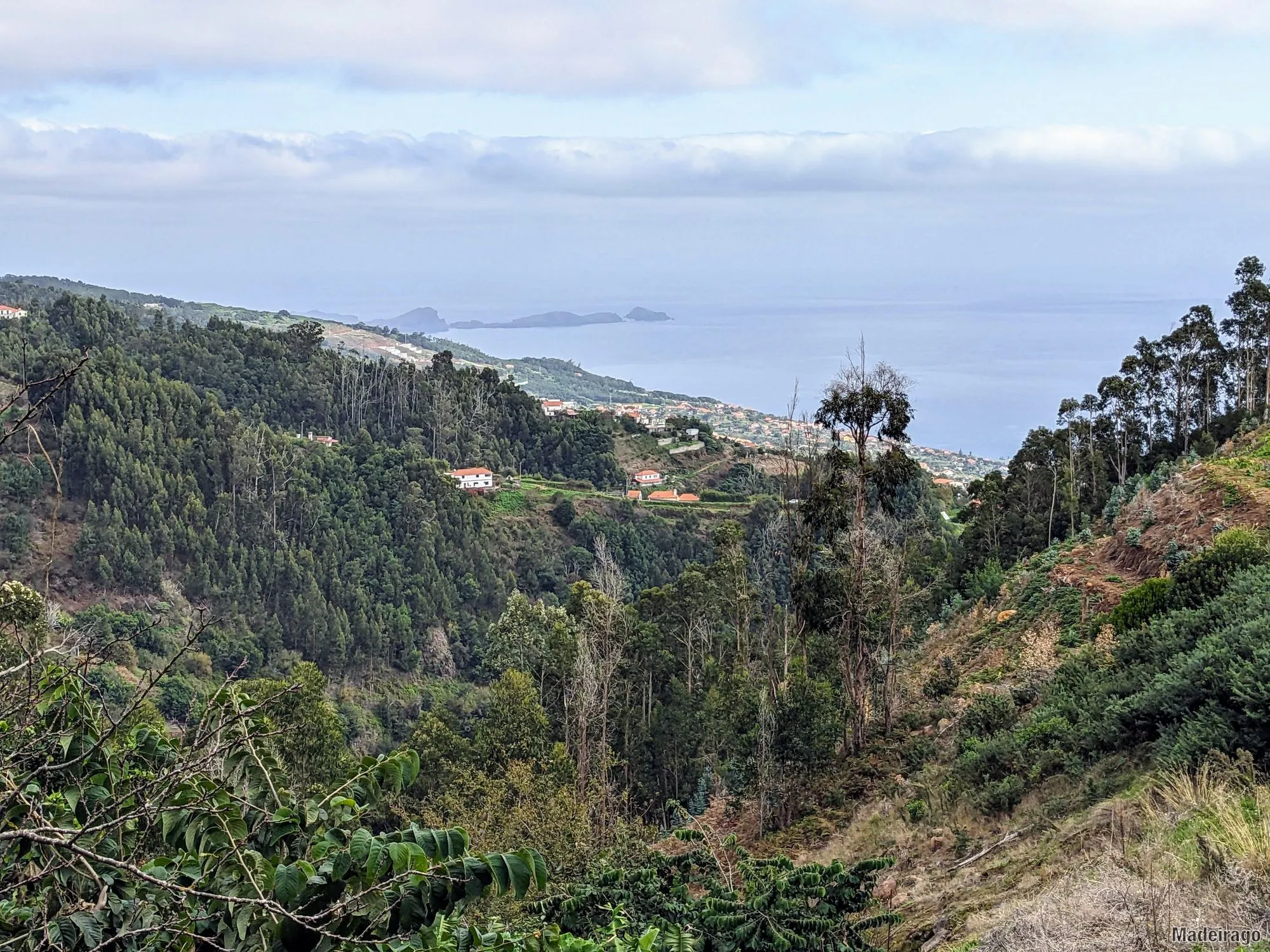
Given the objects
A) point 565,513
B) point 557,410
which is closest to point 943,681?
point 565,513

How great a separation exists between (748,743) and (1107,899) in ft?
29.8

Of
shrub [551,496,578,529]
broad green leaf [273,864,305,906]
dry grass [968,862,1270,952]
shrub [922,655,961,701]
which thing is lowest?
shrub [551,496,578,529]


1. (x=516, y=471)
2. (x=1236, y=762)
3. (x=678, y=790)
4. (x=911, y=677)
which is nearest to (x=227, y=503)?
(x=516, y=471)

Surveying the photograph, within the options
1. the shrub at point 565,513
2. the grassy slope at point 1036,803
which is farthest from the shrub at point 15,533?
the grassy slope at point 1036,803

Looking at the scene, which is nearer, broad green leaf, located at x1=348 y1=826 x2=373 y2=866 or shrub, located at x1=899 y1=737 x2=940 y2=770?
broad green leaf, located at x1=348 y1=826 x2=373 y2=866

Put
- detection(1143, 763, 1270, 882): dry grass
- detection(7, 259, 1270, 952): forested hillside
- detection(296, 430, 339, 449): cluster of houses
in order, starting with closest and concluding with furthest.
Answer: detection(7, 259, 1270, 952): forested hillside < detection(1143, 763, 1270, 882): dry grass < detection(296, 430, 339, 449): cluster of houses

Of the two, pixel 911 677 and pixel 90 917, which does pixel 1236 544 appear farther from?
pixel 90 917

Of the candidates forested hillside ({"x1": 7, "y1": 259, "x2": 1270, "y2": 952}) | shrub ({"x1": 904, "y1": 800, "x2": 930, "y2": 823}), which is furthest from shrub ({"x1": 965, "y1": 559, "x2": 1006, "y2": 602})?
shrub ({"x1": 904, "y1": 800, "x2": 930, "y2": 823})

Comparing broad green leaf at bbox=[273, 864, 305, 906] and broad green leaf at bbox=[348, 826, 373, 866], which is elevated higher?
broad green leaf at bbox=[348, 826, 373, 866]

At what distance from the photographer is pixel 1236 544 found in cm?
1080

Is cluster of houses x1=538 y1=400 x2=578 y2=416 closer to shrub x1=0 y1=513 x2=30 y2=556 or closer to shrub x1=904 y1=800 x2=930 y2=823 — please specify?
shrub x1=0 y1=513 x2=30 y2=556

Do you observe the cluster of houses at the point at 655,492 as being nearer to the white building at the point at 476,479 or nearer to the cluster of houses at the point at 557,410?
the white building at the point at 476,479

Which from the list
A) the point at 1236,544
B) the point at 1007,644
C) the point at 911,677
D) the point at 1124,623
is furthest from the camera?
the point at 911,677

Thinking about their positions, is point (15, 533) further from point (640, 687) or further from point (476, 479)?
point (640, 687)
